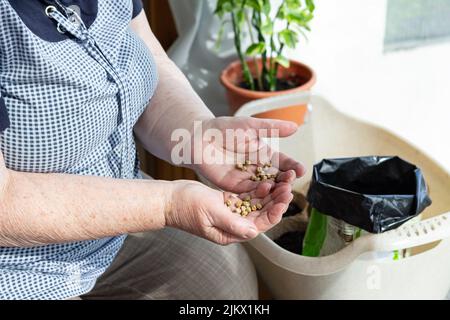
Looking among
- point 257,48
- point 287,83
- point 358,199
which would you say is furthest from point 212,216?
point 287,83

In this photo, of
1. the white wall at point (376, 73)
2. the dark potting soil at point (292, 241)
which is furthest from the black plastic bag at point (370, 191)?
the white wall at point (376, 73)

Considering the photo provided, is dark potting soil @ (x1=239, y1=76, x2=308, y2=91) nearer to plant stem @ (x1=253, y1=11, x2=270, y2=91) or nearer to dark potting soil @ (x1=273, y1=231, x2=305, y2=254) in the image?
plant stem @ (x1=253, y1=11, x2=270, y2=91)

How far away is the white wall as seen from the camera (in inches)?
57.7

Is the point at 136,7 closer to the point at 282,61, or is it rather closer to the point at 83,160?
the point at 83,160

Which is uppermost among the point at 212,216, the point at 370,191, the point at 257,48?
the point at 257,48

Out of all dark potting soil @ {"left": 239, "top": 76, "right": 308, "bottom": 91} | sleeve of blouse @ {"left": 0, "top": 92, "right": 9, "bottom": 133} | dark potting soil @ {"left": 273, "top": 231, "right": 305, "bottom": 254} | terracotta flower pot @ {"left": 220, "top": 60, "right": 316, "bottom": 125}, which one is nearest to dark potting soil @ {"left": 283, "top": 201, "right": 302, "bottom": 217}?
dark potting soil @ {"left": 273, "top": 231, "right": 305, "bottom": 254}

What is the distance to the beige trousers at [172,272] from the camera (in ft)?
3.30

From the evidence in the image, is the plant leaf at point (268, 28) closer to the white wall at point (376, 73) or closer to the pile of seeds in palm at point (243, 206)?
the white wall at point (376, 73)

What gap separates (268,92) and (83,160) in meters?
0.65

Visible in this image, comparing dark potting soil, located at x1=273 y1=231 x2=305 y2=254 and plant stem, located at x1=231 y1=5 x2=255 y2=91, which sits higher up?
plant stem, located at x1=231 y1=5 x2=255 y2=91

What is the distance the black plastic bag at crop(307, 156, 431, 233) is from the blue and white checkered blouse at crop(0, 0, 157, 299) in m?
0.34

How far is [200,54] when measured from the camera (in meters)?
1.45

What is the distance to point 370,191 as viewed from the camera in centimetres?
110

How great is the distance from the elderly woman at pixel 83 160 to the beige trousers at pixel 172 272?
0.14 m
